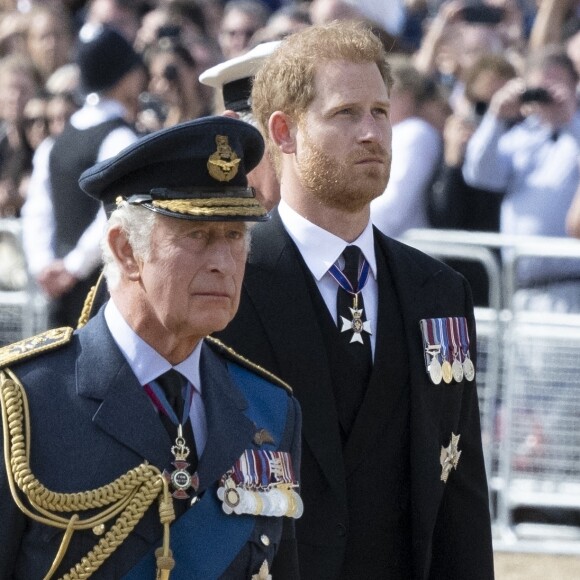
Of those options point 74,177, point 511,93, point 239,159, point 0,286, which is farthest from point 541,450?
point 239,159

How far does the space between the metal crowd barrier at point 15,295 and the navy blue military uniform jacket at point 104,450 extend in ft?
18.5

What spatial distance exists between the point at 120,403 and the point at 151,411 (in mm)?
64

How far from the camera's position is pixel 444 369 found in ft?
13.2

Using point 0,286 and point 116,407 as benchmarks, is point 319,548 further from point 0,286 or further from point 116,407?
point 0,286

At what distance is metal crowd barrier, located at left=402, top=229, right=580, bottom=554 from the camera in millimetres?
7512

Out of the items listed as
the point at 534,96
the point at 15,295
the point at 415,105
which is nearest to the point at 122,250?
the point at 415,105

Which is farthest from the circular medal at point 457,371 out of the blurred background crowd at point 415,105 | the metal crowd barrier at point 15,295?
the metal crowd barrier at point 15,295

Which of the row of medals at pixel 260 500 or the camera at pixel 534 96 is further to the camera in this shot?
the camera at pixel 534 96

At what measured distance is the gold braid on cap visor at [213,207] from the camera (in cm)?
291

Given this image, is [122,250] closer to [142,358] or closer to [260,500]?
[142,358]

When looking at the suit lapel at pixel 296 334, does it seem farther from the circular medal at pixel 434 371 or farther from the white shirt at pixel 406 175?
the white shirt at pixel 406 175

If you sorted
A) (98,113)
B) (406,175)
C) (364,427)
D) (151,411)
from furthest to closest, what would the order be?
(406,175) < (98,113) < (364,427) < (151,411)

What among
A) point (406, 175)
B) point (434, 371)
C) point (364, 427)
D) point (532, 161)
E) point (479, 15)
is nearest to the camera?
point (364, 427)

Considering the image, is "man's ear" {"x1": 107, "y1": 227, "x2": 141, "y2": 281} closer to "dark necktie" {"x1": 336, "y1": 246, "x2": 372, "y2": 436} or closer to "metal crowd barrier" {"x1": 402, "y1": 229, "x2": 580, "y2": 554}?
"dark necktie" {"x1": 336, "y1": 246, "x2": 372, "y2": 436}
